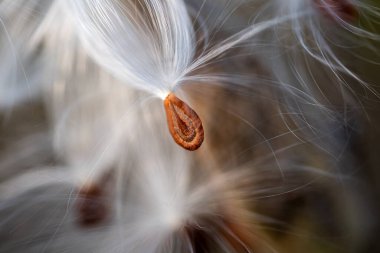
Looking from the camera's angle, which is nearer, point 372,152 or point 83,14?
point 83,14

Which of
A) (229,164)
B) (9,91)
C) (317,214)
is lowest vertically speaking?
(317,214)

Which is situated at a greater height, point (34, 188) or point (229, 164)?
point (34, 188)

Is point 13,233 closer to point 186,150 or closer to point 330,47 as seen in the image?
point 186,150

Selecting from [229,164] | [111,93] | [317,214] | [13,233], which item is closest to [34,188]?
[13,233]
